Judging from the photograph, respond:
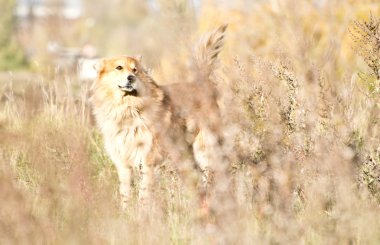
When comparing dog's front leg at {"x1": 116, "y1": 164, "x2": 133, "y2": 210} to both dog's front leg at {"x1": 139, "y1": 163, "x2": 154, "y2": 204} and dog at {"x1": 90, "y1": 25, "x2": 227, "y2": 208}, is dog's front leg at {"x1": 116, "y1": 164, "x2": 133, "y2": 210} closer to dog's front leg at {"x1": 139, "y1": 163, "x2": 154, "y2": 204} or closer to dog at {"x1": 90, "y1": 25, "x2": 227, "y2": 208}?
dog at {"x1": 90, "y1": 25, "x2": 227, "y2": 208}

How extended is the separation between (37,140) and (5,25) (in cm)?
3207

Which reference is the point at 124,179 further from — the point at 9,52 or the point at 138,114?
the point at 9,52

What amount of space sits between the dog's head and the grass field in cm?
169

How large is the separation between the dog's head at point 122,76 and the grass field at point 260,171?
66.7 inches

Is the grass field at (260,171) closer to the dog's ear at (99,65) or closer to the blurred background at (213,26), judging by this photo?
the blurred background at (213,26)

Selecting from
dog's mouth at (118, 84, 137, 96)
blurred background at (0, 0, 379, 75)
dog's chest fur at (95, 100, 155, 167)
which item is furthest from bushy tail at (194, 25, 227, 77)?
dog's chest fur at (95, 100, 155, 167)

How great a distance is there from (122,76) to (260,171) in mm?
2870

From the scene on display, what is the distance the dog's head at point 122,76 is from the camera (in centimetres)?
711

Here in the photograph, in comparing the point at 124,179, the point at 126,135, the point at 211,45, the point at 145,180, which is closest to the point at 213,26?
the point at 211,45

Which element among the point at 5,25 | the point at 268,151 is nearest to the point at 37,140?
the point at 268,151

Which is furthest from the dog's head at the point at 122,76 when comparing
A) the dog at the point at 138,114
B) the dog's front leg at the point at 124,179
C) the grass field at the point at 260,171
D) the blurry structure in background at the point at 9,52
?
the blurry structure in background at the point at 9,52

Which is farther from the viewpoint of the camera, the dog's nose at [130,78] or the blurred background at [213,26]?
the dog's nose at [130,78]

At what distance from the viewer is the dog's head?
23.3 feet

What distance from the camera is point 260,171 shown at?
4.59 m
